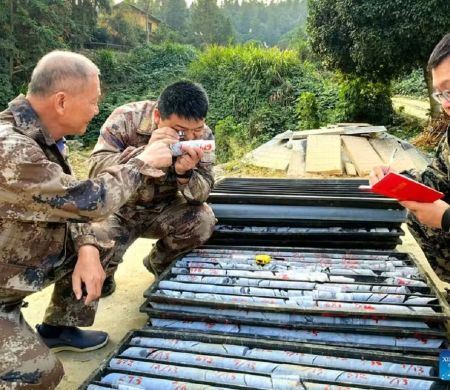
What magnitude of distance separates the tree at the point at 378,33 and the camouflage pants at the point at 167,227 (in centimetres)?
773

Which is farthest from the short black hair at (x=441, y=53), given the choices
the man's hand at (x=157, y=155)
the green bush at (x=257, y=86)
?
the green bush at (x=257, y=86)

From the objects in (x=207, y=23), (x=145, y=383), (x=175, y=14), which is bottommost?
(x=145, y=383)

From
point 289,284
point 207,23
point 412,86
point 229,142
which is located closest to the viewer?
point 289,284

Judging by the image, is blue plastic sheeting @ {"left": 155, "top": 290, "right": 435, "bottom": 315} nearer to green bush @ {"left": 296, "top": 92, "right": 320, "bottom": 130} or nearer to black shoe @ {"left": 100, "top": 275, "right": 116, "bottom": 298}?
black shoe @ {"left": 100, "top": 275, "right": 116, "bottom": 298}

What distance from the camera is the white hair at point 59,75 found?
1804 millimetres

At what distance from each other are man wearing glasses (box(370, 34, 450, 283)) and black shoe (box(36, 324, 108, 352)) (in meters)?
1.65

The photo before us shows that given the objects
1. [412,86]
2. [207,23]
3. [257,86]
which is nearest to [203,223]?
[257,86]

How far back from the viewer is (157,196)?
9.29 feet

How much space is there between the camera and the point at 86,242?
2092 millimetres

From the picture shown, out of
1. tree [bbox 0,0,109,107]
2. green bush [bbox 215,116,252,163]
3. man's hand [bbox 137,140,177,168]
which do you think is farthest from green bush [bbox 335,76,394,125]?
tree [bbox 0,0,109,107]

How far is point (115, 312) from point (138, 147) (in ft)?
3.38

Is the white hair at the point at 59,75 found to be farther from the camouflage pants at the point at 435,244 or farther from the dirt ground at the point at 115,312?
the camouflage pants at the point at 435,244

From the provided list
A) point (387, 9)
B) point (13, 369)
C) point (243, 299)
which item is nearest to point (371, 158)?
point (387, 9)

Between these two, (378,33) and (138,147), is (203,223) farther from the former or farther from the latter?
(378,33)
